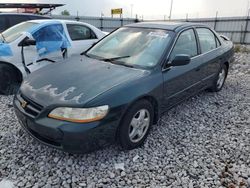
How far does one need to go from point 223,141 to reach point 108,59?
204 centimetres

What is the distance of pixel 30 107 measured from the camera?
2.63m

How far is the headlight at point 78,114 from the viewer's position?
237 centimetres

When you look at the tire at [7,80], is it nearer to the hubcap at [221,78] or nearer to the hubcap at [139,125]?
the hubcap at [139,125]

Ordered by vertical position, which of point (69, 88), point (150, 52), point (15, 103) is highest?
point (150, 52)

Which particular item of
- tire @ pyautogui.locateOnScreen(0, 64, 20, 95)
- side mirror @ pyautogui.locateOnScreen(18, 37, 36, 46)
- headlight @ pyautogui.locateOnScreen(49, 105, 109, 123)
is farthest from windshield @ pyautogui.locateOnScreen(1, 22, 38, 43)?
→ headlight @ pyautogui.locateOnScreen(49, 105, 109, 123)

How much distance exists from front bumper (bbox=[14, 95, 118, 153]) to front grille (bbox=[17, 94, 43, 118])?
5 cm

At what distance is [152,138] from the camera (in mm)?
3312

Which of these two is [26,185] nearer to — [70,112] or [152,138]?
[70,112]

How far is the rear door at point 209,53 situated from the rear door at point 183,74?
195 millimetres

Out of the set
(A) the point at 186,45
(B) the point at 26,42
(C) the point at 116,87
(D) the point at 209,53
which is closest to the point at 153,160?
(C) the point at 116,87

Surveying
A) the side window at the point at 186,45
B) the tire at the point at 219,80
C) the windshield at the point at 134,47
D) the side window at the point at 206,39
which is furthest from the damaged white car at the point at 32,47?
the tire at the point at 219,80

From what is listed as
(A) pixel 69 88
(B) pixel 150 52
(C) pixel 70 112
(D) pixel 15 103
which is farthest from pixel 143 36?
(D) pixel 15 103

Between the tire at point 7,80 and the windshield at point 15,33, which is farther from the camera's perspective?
the windshield at point 15,33

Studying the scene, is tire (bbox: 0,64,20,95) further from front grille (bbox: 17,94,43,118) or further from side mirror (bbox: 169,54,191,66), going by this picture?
side mirror (bbox: 169,54,191,66)
